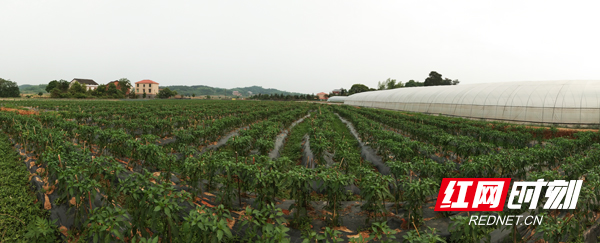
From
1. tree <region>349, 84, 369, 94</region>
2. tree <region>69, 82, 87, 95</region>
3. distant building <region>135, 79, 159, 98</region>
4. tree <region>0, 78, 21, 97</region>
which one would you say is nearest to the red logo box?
tree <region>69, 82, 87, 95</region>

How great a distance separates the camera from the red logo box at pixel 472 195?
4.78 metres

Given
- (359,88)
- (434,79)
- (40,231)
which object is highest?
(434,79)

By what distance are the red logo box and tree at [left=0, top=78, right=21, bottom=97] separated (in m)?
107

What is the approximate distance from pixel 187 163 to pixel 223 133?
33.7 ft

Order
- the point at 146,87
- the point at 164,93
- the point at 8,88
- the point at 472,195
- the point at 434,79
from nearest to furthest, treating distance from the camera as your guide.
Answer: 1. the point at 472,195
2. the point at 8,88
3. the point at 164,93
4. the point at 434,79
5. the point at 146,87

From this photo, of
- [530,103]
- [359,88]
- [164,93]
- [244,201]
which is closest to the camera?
[244,201]

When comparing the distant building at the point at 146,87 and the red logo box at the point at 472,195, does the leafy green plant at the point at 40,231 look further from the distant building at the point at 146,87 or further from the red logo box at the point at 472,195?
the distant building at the point at 146,87

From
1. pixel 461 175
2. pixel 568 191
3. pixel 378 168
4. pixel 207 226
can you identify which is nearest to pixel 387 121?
pixel 378 168

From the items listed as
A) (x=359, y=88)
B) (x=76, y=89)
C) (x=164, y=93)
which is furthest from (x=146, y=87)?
(x=359, y=88)

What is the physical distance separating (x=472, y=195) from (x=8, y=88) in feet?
355

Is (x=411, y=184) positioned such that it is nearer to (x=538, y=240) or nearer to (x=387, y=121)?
(x=538, y=240)

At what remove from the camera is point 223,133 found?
15.3m

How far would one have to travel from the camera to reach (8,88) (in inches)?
2771

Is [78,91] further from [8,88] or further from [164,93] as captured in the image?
[164,93]
